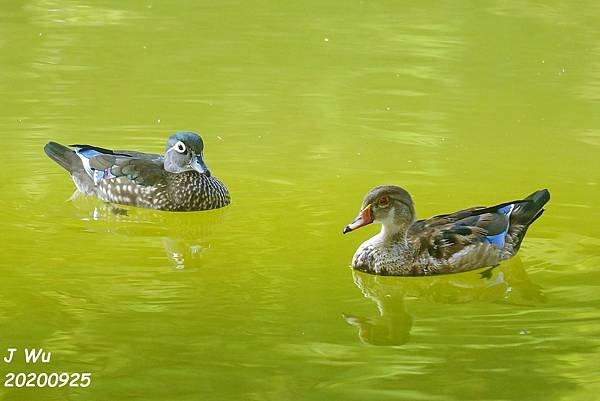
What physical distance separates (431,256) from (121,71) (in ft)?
26.2

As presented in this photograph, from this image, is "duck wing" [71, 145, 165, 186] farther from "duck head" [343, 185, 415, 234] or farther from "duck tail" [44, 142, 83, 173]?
"duck head" [343, 185, 415, 234]

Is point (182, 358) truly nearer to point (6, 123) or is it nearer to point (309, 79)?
point (6, 123)

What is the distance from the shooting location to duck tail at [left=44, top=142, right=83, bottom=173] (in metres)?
12.0

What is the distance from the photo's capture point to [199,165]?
37.7 ft

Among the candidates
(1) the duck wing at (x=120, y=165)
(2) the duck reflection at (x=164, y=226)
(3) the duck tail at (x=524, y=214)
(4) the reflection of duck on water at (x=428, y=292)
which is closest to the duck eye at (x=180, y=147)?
(1) the duck wing at (x=120, y=165)

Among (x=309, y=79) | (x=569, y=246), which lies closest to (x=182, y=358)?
(x=569, y=246)

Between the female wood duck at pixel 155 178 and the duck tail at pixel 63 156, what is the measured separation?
0.01m

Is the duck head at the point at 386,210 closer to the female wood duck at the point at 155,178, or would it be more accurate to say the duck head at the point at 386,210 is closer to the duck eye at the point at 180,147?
the female wood duck at the point at 155,178

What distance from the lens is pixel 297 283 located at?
9.21 meters

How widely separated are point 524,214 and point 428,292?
120 centimetres

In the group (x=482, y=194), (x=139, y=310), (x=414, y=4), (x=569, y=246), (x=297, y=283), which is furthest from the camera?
(x=414, y=4)

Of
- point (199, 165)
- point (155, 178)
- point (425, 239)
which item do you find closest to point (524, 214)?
point (425, 239)

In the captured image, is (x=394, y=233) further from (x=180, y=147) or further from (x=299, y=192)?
(x=180, y=147)

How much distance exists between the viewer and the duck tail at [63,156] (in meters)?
12.0
